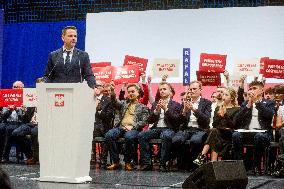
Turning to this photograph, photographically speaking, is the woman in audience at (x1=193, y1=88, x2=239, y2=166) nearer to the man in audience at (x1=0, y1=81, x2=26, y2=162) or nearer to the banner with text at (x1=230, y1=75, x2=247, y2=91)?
the banner with text at (x1=230, y1=75, x2=247, y2=91)

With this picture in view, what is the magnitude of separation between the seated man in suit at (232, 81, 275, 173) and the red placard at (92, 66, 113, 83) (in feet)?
6.46

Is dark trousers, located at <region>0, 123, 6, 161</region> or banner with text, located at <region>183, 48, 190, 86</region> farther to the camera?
banner with text, located at <region>183, 48, 190, 86</region>

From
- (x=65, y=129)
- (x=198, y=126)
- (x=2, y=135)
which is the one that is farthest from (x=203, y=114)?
(x=2, y=135)

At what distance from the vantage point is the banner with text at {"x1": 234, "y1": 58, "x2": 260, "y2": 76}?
7004 mm

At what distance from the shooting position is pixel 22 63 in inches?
439

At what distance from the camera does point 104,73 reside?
7230 mm

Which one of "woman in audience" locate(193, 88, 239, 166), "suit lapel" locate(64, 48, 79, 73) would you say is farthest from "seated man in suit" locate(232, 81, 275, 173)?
"suit lapel" locate(64, 48, 79, 73)

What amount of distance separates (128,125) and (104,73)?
942 millimetres

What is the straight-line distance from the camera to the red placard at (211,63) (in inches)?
284

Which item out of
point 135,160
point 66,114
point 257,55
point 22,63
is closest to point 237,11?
point 257,55

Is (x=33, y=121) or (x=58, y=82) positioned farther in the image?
(x=33, y=121)

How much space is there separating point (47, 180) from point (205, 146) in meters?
2.19

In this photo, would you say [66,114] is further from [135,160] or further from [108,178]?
[135,160]

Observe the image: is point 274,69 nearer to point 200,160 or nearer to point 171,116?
point 171,116
